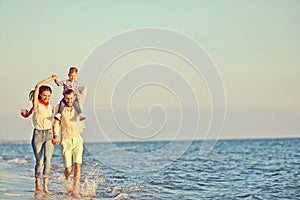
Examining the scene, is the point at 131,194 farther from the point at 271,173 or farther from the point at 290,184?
the point at 271,173

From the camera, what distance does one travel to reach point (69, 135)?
27.6 feet

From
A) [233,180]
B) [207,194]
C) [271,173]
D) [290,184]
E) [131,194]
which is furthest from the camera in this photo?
[271,173]

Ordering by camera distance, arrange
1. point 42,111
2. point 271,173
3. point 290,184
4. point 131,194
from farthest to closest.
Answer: point 271,173, point 290,184, point 131,194, point 42,111

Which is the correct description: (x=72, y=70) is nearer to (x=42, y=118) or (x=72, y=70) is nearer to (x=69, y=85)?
(x=69, y=85)

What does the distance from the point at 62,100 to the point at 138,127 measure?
2.93 metres

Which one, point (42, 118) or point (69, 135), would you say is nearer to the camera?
point (42, 118)

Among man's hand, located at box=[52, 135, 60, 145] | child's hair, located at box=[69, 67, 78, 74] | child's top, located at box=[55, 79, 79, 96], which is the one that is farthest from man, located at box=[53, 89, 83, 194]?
child's hair, located at box=[69, 67, 78, 74]

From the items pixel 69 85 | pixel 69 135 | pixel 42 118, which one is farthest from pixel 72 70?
pixel 69 135

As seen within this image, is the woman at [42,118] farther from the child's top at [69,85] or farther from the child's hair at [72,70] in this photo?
the child's hair at [72,70]

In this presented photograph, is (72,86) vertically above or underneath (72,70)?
underneath

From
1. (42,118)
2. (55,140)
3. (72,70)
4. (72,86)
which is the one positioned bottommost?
(55,140)

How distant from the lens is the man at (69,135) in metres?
8.30

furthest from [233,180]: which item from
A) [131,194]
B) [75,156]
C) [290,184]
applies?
[75,156]

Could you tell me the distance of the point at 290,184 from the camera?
12461mm
